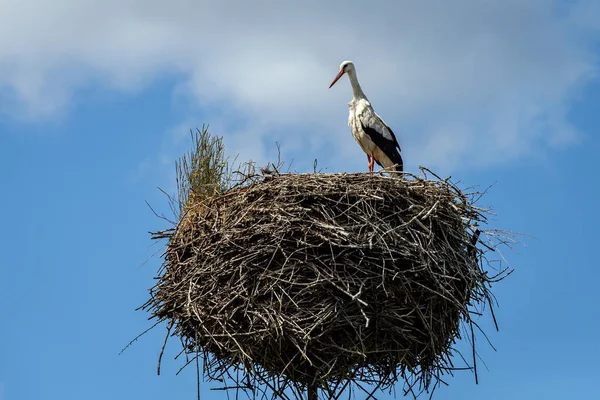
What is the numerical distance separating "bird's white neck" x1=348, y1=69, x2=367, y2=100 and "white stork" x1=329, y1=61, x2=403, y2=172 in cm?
15

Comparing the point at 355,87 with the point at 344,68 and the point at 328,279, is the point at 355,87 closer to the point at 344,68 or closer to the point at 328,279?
the point at 344,68

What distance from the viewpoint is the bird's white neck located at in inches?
488

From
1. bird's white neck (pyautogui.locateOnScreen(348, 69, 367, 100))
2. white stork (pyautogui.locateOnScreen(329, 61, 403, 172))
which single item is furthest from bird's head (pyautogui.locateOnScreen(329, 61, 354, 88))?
white stork (pyautogui.locateOnScreen(329, 61, 403, 172))

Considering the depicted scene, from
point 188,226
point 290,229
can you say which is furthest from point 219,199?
point 290,229

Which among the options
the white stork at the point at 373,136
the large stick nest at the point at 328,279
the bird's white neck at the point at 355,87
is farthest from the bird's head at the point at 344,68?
the large stick nest at the point at 328,279

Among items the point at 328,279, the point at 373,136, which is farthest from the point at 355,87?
the point at 328,279

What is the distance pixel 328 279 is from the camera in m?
8.28

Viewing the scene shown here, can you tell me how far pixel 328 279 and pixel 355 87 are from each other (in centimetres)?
465

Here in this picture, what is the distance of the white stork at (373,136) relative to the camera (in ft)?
39.1

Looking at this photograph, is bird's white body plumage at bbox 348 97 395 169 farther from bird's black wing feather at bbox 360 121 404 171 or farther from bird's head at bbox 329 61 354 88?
bird's head at bbox 329 61 354 88

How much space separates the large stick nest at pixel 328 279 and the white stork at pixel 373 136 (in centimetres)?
281

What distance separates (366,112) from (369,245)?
3.95m

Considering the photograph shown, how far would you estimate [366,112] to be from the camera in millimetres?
12062

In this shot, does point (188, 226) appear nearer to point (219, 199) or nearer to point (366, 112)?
point (219, 199)
